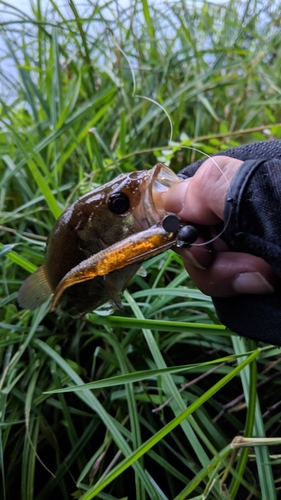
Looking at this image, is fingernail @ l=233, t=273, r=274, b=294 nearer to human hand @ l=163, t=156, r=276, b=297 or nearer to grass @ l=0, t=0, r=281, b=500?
human hand @ l=163, t=156, r=276, b=297

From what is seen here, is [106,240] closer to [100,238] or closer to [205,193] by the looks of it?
[100,238]

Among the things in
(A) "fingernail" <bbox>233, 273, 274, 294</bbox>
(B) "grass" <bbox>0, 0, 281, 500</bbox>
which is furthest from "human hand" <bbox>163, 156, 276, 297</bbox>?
(B) "grass" <bbox>0, 0, 281, 500</bbox>

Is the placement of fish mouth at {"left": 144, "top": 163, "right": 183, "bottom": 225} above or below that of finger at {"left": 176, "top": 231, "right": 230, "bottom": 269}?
above

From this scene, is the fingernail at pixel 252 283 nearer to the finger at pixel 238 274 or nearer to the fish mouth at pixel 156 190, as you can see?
the finger at pixel 238 274

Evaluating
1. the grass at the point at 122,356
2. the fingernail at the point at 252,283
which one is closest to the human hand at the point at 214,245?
the fingernail at the point at 252,283

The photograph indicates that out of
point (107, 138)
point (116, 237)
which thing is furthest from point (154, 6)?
point (116, 237)

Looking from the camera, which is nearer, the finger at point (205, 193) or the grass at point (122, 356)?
the finger at point (205, 193)

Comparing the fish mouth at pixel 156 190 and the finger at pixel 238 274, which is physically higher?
the fish mouth at pixel 156 190
